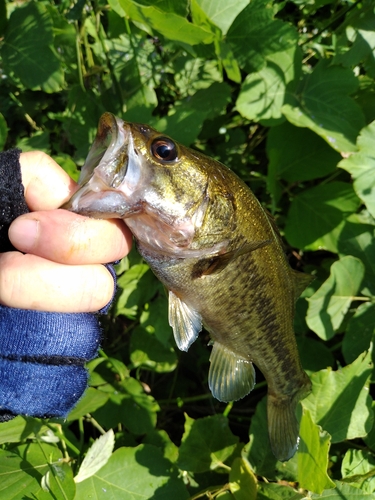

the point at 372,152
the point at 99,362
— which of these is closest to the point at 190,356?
the point at 99,362

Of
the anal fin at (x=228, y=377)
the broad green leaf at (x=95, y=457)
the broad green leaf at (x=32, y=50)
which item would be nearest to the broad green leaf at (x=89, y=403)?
the broad green leaf at (x=95, y=457)

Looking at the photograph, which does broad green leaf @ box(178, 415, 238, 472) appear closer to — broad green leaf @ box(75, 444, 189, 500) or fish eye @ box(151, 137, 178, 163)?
broad green leaf @ box(75, 444, 189, 500)

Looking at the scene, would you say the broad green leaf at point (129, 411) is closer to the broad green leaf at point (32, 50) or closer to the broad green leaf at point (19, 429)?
the broad green leaf at point (19, 429)

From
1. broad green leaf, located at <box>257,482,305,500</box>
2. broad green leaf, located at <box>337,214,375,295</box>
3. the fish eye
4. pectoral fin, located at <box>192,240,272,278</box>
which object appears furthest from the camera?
broad green leaf, located at <box>337,214,375,295</box>

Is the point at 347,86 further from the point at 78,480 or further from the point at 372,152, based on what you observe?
the point at 78,480

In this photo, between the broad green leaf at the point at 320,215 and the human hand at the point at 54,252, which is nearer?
the human hand at the point at 54,252

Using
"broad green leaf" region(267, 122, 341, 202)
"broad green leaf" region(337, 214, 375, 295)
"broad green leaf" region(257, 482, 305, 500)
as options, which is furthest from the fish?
"broad green leaf" region(267, 122, 341, 202)

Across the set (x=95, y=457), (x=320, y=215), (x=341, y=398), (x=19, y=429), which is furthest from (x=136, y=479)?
(x=320, y=215)
